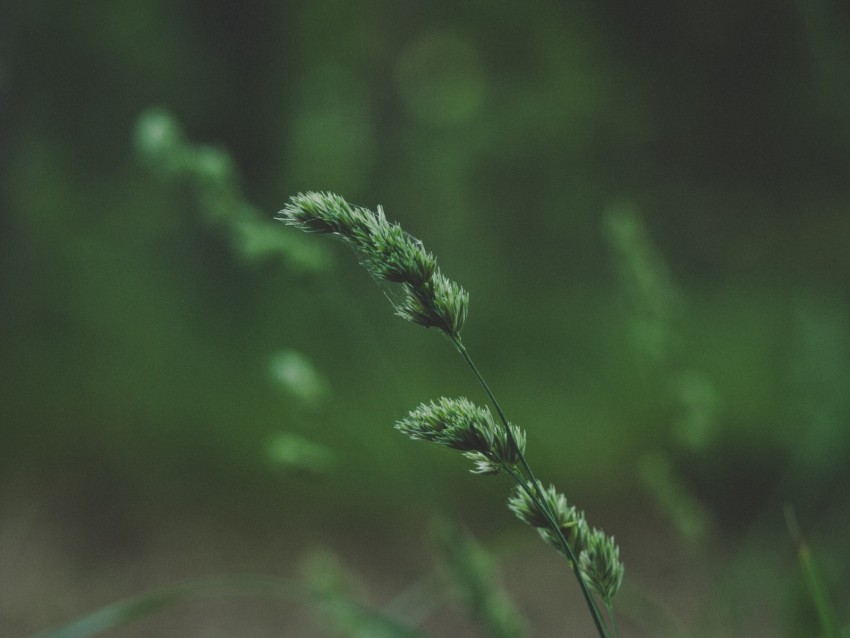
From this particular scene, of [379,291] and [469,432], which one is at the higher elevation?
[379,291]

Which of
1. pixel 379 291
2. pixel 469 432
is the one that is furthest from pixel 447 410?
pixel 379 291

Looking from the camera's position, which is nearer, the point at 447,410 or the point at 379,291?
the point at 447,410

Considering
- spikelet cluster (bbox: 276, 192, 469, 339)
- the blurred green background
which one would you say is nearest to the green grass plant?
spikelet cluster (bbox: 276, 192, 469, 339)

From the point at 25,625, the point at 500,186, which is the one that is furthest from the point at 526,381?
the point at 25,625

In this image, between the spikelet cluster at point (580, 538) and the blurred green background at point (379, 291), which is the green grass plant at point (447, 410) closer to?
the spikelet cluster at point (580, 538)

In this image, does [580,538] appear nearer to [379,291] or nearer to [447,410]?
[447,410]

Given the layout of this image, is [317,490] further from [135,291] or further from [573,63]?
[573,63]
